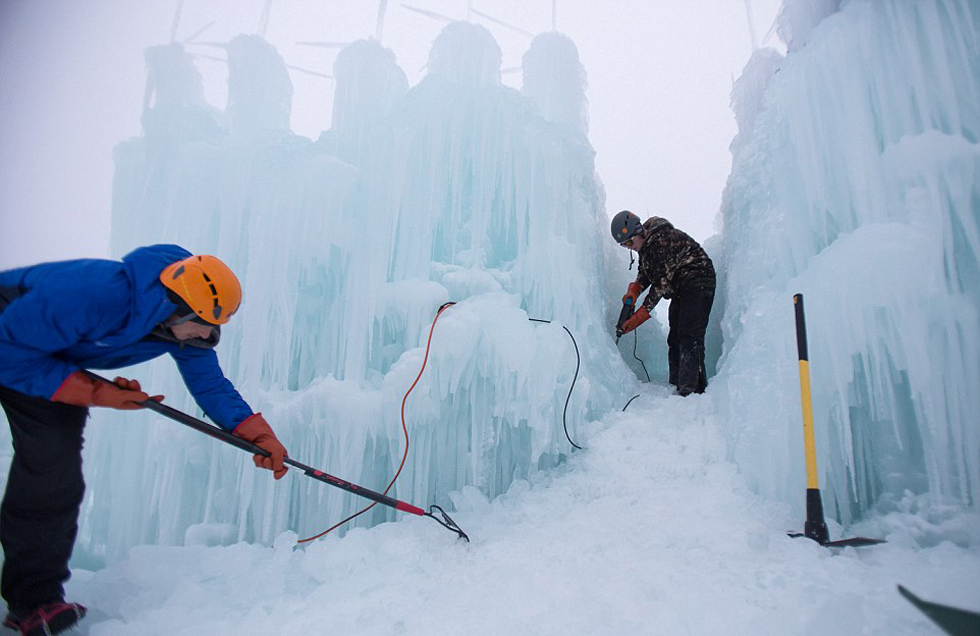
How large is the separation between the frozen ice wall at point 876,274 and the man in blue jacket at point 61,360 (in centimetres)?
292

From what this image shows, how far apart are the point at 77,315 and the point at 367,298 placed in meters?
1.95

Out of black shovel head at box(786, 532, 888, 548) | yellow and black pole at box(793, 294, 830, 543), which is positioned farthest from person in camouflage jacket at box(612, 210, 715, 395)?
black shovel head at box(786, 532, 888, 548)

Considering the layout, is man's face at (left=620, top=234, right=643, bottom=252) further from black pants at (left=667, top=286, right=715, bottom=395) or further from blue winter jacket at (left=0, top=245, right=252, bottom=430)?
blue winter jacket at (left=0, top=245, right=252, bottom=430)

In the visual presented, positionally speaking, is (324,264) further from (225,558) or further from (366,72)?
(366,72)

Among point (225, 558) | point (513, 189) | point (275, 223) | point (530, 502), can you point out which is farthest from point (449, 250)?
point (225, 558)

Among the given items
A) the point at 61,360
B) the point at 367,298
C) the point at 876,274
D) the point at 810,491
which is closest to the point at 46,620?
the point at 61,360

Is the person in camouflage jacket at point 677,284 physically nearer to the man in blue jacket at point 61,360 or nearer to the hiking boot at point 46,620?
the man in blue jacket at point 61,360

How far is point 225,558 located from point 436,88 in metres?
4.11

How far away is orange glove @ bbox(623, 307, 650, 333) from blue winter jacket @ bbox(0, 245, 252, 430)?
3.59 metres

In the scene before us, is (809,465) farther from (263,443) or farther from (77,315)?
(77,315)

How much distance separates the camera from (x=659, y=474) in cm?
279

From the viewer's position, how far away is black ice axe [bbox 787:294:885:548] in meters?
1.83

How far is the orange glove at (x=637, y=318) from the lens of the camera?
165 inches

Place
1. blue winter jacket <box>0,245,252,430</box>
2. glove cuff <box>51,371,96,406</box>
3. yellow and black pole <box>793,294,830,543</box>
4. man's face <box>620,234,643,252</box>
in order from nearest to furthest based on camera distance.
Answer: blue winter jacket <box>0,245,252,430</box> → glove cuff <box>51,371,96,406</box> → yellow and black pole <box>793,294,830,543</box> → man's face <box>620,234,643,252</box>
